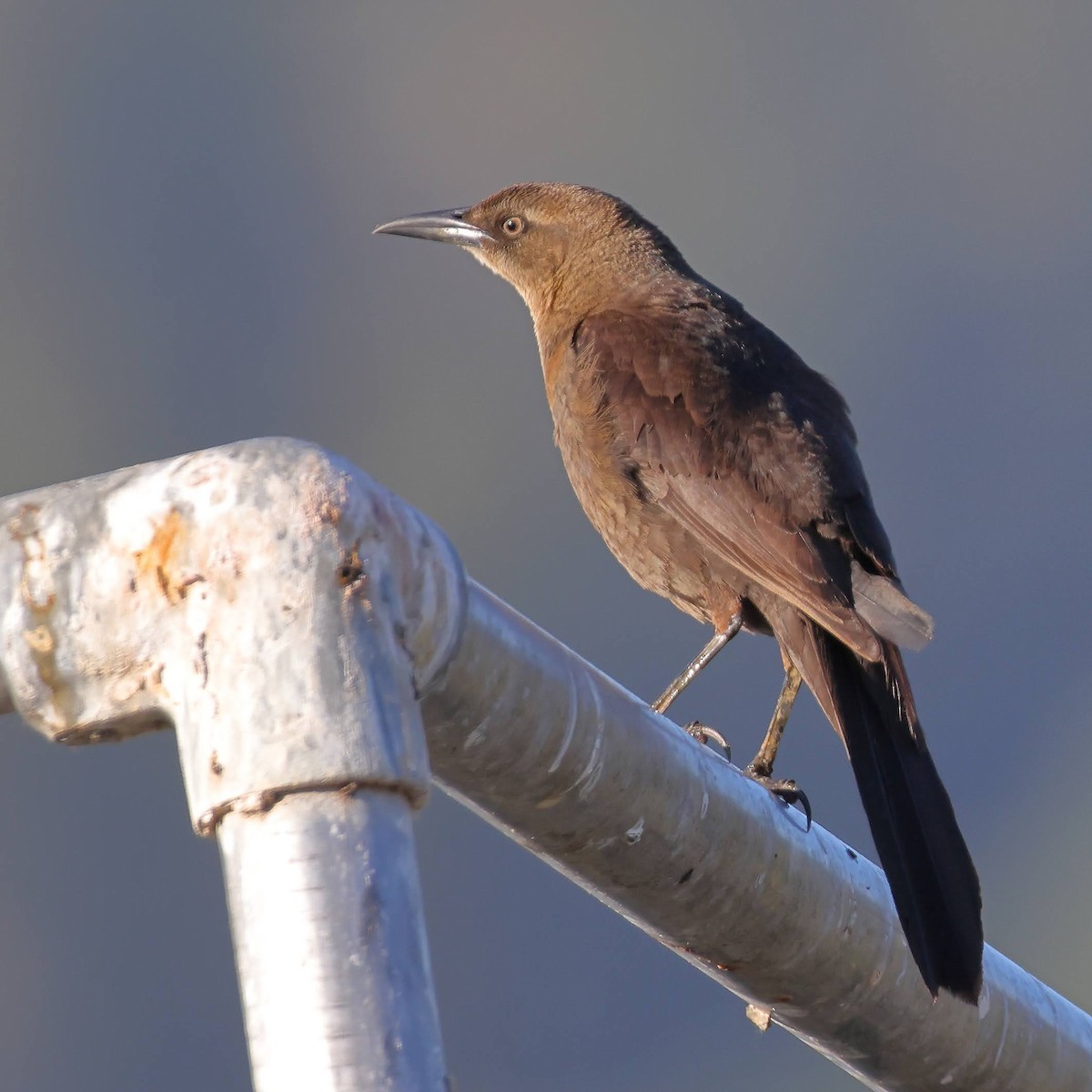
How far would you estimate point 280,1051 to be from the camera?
98cm

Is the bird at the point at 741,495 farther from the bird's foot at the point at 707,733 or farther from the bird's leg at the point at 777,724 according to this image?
the bird's foot at the point at 707,733

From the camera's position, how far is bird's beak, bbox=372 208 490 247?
18.3 feet

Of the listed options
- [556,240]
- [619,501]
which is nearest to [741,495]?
[619,501]

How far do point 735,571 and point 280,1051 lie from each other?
3.07m

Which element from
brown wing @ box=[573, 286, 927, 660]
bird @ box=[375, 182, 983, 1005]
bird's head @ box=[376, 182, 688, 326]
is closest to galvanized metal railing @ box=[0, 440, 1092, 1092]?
bird @ box=[375, 182, 983, 1005]

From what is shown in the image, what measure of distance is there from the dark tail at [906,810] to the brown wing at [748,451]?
0.12m

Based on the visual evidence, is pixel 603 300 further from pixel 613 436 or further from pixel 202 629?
pixel 202 629

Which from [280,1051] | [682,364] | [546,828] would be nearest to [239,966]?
[280,1051]

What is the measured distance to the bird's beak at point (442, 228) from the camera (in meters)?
5.58

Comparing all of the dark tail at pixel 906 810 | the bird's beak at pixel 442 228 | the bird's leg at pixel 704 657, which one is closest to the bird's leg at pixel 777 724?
the bird's leg at pixel 704 657

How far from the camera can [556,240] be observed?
5.27 meters

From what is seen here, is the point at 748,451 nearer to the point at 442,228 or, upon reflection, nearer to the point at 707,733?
the point at 707,733

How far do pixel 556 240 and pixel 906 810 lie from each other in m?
2.82

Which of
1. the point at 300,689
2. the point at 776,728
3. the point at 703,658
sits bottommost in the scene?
the point at 300,689
